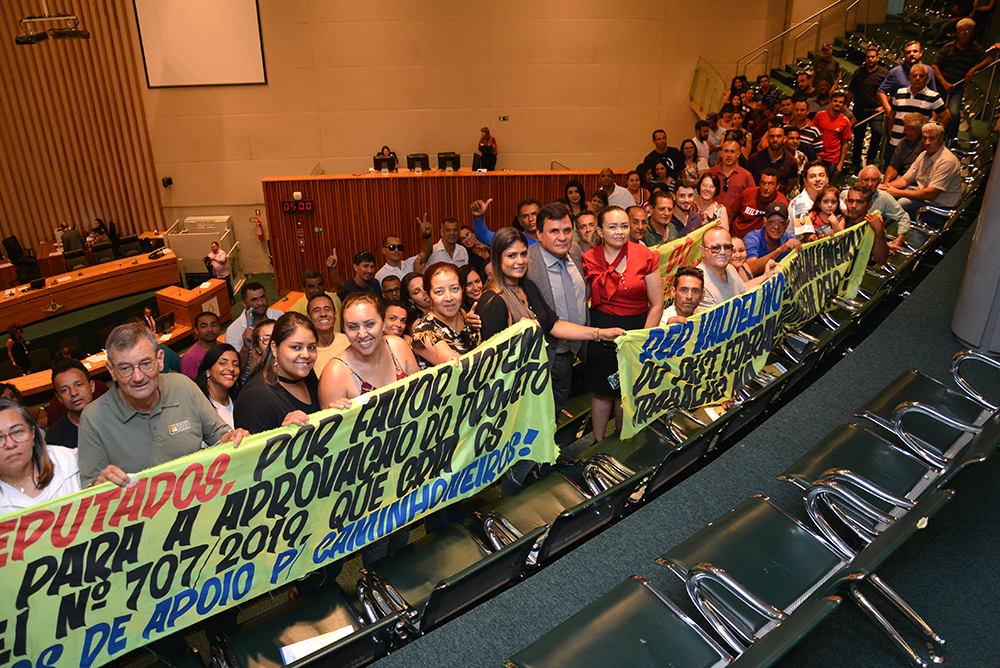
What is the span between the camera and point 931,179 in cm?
641

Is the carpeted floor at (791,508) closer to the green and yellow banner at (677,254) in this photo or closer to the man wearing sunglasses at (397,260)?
the green and yellow banner at (677,254)

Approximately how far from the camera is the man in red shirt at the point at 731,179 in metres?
6.85

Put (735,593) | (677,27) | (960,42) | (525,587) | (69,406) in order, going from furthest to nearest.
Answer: (677,27) < (960,42) < (69,406) < (525,587) < (735,593)

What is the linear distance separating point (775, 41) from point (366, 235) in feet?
26.3

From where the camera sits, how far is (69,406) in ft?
12.7

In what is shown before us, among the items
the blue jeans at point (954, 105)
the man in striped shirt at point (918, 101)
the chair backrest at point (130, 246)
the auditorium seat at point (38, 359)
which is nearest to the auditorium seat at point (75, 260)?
the chair backrest at point (130, 246)

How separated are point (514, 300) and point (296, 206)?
7853mm

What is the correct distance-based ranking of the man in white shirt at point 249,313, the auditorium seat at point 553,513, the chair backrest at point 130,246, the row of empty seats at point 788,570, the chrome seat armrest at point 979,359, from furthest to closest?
the chair backrest at point 130,246, the man in white shirt at point 249,313, the chrome seat armrest at point 979,359, the auditorium seat at point 553,513, the row of empty seats at point 788,570

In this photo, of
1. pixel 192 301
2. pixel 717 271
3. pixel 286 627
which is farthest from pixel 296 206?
pixel 286 627

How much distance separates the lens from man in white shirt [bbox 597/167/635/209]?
8430mm

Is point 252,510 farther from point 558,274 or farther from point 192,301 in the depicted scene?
point 192,301

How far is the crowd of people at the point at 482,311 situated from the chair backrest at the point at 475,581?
0.85 m

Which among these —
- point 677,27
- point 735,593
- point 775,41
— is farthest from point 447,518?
point 775,41

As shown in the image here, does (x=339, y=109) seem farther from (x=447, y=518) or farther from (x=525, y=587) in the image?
(x=525, y=587)
